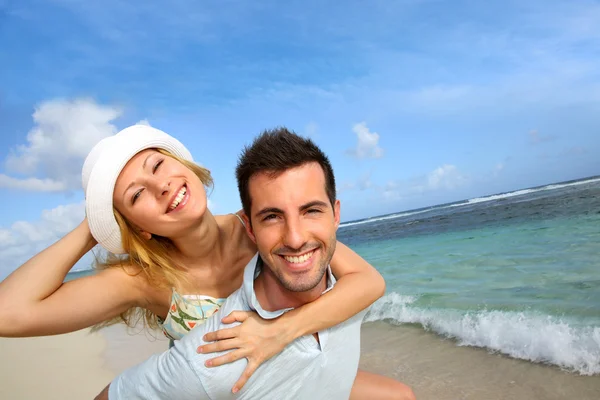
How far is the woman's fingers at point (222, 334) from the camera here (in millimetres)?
2189

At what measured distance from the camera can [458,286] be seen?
26.3ft

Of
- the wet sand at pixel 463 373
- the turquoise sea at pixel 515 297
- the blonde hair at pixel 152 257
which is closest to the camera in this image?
the blonde hair at pixel 152 257

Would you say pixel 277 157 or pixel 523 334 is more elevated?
pixel 277 157

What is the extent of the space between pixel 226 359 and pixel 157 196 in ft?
3.72

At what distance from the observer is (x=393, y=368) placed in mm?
5047

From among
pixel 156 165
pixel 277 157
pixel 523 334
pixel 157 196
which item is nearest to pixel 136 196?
pixel 157 196

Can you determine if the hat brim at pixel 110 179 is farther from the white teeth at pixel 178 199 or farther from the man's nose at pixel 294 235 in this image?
the man's nose at pixel 294 235

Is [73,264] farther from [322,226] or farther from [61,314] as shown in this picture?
[322,226]

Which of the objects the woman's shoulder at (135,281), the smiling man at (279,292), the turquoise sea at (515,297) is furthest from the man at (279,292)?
the turquoise sea at (515,297)

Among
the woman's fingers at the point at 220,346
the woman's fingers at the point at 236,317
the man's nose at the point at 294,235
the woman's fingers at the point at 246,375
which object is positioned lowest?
the woman's fingers at the point at 246,375

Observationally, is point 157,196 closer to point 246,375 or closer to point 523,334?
point 246,375

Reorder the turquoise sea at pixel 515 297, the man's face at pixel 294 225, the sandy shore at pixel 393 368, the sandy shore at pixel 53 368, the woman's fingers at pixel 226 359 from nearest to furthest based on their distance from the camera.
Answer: the woman's fingers at pixel 226 359
the man's face at pixel 294 225
the sandy shore at pixel 393 368
the turquoise sea at pixel 515 297
the sandy shore at pixel 53 368

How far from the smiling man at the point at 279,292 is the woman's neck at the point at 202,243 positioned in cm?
69

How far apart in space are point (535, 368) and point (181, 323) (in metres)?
3.48
